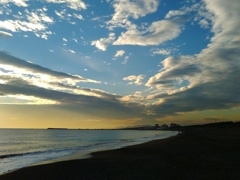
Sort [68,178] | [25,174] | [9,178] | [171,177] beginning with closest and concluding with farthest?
1. [171,177]
2. [68,178]
3. [9,178]
4. [25,174]

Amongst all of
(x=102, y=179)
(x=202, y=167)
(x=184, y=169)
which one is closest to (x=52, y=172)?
(x=102, y=179)

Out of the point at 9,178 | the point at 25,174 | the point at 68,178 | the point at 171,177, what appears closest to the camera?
the point at 171,177

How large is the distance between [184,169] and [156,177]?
3321 mm

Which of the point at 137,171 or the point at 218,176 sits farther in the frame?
the point at 137,171

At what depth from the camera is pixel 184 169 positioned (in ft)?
60.8

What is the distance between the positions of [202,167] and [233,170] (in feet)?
7.64

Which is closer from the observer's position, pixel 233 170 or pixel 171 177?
pixel 171 177

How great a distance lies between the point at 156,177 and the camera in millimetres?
16094

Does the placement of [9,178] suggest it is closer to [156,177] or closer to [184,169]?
[156,177]

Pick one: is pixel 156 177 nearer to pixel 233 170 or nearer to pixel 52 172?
pixel 233 170

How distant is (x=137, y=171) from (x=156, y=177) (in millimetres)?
2828

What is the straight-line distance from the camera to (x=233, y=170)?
17578 millimetres

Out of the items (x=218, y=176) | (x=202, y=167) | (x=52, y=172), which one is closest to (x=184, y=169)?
(x=202, y=167)

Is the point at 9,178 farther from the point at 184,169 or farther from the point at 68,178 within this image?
the point at 184,169
